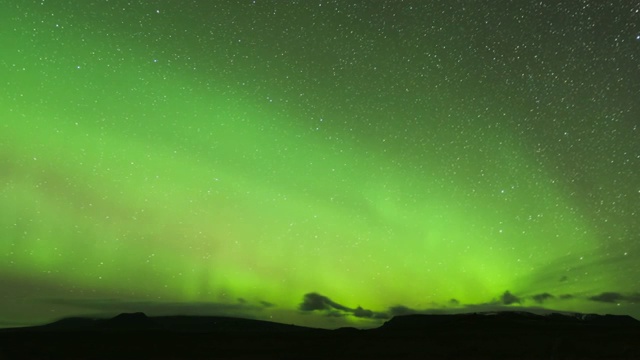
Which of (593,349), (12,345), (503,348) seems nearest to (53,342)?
(12,345)

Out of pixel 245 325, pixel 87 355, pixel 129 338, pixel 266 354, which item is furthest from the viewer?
pixel 245 325

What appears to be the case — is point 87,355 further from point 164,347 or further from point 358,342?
point 358,342

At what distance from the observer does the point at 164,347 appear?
2256cm

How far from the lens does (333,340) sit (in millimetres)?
23594

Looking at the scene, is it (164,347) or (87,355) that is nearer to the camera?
(87,355)

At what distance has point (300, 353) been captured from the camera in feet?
71.7

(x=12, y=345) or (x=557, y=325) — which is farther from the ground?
(x=557, y=325)

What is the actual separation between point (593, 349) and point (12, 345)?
22.5 metres

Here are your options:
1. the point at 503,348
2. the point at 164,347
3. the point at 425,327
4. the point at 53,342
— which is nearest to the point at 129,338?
the point at 164,347

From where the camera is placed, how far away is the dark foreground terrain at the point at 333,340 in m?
21.1

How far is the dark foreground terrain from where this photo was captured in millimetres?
21062

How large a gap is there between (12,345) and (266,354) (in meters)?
9.56

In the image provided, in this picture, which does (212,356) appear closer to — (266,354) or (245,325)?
(266,354)

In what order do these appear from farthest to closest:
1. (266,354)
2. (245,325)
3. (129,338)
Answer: (245,325) → (129,338) → (266,354)
